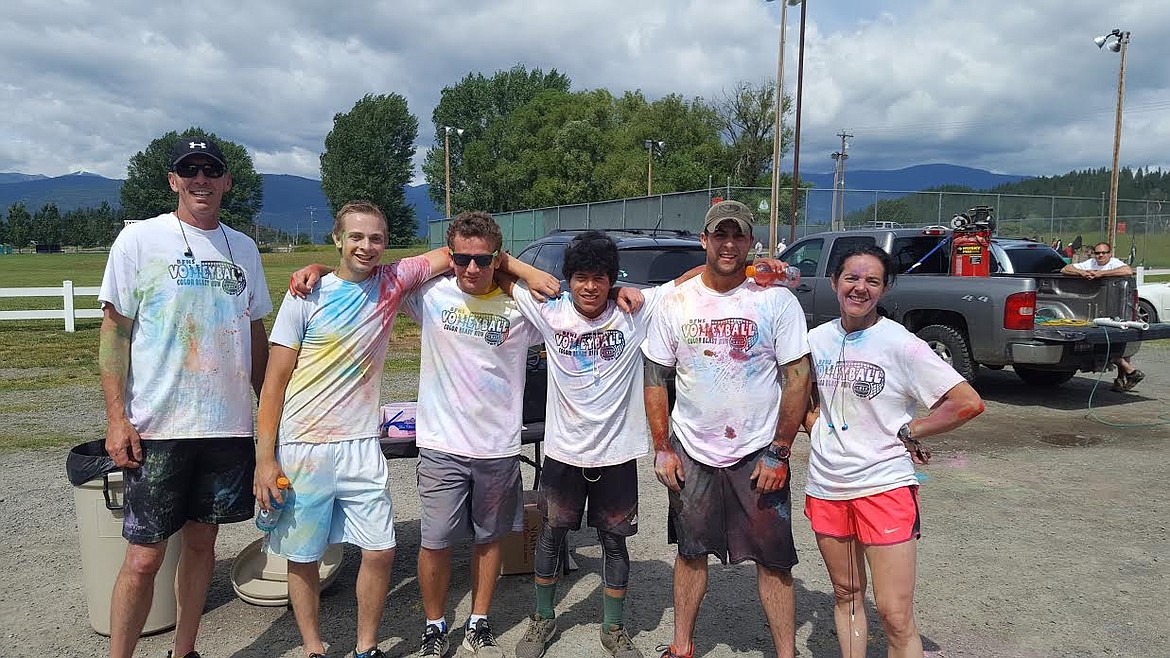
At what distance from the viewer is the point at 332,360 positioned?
123 inches

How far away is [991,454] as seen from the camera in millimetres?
6746

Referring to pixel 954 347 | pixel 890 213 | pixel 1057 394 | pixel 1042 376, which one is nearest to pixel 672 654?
pixel 954 347

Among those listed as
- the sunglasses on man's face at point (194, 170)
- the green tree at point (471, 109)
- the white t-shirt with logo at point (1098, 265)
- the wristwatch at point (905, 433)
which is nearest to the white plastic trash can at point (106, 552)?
the sunglasses on man's face at point (194, 170)

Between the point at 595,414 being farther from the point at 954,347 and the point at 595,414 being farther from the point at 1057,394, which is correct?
the point at 1057,394

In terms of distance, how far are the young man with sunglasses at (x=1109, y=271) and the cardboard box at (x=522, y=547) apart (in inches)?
289

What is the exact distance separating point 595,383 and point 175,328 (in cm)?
161

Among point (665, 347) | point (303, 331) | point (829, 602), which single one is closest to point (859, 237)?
point (829, 602)

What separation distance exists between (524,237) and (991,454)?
3298 cm

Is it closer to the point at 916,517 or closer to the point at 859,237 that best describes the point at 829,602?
the point at 916,517

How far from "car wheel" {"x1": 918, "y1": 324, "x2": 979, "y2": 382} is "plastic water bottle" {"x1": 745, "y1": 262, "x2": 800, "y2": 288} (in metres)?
6.14

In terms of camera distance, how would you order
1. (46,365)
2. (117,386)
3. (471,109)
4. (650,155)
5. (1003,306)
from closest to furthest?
→ (117,386)
(1003,306)
(46,365)
(650,155)
(471,109)

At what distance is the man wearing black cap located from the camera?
2.94m

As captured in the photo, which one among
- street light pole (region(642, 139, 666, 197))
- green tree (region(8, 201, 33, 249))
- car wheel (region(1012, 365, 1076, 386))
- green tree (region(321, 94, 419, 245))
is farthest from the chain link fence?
green tree (region(8, 201, 33, 249))

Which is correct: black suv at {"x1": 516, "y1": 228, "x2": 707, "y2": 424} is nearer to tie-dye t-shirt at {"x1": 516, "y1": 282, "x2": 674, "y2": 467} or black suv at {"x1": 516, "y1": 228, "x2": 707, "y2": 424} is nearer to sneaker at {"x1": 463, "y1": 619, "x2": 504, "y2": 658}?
tie-dye t-shirt at {"x1": 516, "y1": 282, "x2": 674, "y2": 467}
